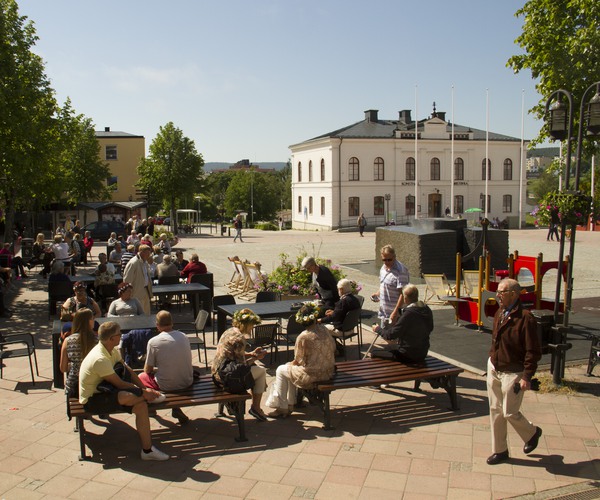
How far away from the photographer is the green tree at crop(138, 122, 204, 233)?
165ft

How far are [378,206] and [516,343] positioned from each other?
174 feet

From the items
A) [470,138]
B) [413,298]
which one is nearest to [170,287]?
[413,298]

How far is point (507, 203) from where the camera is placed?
62469 mm

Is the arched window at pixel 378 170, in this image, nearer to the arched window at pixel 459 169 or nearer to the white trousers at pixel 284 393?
the arched window at pixel 459 169

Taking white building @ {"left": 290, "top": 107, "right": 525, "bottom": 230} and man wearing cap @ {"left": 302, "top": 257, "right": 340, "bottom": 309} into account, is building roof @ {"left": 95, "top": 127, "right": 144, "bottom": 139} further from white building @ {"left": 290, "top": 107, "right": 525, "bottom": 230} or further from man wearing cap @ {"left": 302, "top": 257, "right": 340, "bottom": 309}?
man wearing cap @ {"left": 302, "top": 257, "right": 340, "bottom": 309}

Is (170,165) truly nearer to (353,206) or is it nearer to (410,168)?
(353,206)

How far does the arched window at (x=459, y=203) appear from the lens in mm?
60781

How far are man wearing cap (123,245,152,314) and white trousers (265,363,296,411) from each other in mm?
4558

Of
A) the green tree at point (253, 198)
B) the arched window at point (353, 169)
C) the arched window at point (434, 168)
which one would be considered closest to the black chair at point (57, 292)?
the arched window at point (353, 169)

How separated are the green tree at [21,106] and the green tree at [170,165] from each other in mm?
32193

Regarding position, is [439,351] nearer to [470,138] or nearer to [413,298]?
Result: [413,298]

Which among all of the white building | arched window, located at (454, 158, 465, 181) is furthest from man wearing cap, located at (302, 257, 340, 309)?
arched window, located at (454, 158, 465, 181)

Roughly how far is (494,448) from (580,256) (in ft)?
71.4

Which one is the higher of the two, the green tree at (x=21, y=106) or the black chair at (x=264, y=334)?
the green tree at (x=21, y=106)
